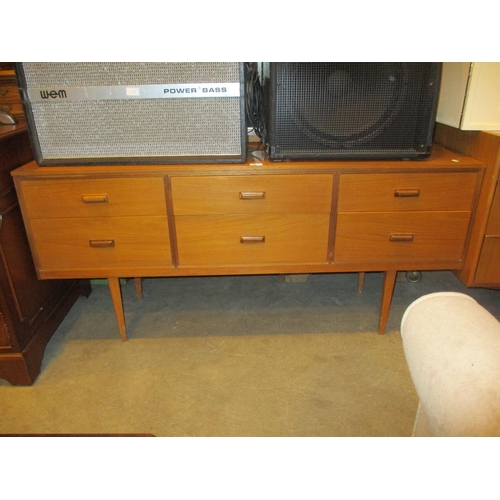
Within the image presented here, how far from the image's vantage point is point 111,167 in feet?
3.86

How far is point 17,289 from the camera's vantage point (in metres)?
1.22

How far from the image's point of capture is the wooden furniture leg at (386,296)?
4.53 feet

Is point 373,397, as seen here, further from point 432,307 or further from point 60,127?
point 60,127

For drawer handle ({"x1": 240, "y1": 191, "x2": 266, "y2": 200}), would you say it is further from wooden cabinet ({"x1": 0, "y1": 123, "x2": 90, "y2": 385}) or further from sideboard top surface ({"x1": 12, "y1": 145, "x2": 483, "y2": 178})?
wooden cabinet ({"x1": 0, "y1": 123, "x2": 90, "y2": 385})

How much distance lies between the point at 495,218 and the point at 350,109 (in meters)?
Answer: 0.57

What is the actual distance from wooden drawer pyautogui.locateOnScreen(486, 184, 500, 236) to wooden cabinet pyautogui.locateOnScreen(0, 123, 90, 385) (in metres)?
1.49

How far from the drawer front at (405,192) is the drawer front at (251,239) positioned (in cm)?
12

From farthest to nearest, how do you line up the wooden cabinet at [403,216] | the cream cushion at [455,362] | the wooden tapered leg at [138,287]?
the wooden tapered leg at [138,287], the wooden cabinet at [403,216], the cream cushion at [455,362]

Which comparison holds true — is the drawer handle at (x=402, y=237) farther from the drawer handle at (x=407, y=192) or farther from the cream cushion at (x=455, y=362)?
the cream cushion at (x=455, y=362)

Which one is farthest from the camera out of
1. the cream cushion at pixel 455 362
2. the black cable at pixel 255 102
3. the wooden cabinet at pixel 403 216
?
the black cable at pixel 255 102

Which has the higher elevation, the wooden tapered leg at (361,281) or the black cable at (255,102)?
the black cable at (255,102)

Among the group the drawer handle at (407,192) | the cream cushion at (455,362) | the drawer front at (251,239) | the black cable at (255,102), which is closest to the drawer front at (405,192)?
the drawer handle at (407,192)

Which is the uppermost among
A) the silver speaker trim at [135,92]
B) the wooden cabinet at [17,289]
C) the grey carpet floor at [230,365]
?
the silver speaker trim at [135,92]
